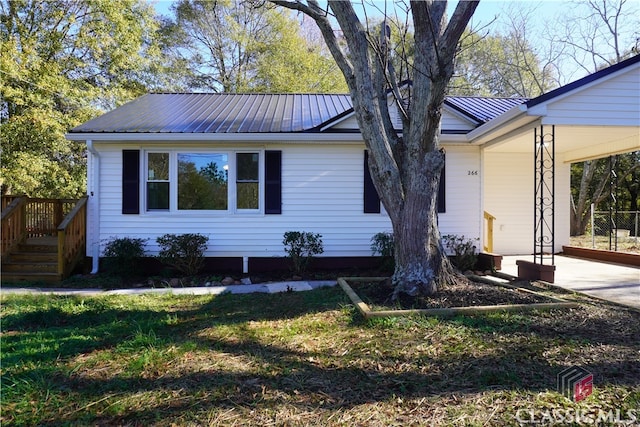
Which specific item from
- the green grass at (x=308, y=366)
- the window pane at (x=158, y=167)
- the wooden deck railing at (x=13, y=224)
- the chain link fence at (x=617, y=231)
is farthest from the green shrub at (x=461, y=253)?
the wooden deck railing at (x=13, y=224)

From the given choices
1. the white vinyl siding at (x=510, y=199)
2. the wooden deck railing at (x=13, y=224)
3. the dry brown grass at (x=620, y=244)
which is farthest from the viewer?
the dry brown grass at (x=620, y=244)

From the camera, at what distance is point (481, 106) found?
9930 mm

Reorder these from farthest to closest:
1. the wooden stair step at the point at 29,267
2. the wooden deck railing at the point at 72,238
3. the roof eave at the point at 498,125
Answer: the wooden stair step at the point at 29,267
the wooden deck railing at the point at 72,238
the roof eave at the point at 498,125

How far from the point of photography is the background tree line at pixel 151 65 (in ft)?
43.4

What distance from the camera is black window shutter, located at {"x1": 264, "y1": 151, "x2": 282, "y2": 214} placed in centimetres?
809

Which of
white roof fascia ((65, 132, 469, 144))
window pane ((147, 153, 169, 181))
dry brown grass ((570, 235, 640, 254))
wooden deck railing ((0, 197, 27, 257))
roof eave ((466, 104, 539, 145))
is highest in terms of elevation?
roof eave ((466, 104, 539, 145))

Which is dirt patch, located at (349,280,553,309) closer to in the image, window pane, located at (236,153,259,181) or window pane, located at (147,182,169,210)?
window pane, located at (236,153,259,181)

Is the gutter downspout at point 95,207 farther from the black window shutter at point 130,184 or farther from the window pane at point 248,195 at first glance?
the window pane at point 248,195

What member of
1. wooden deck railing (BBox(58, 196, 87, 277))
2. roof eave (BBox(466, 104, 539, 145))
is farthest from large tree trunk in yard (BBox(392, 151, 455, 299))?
wooden deck railing (BBox(58, 196, 87, 277))

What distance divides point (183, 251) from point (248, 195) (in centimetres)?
178

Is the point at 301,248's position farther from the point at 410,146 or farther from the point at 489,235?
the point at 489,235

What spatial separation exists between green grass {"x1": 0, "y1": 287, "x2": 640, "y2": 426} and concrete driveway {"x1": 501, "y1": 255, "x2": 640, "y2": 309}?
112 centimetres

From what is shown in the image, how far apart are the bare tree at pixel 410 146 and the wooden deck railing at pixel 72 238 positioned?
572 cm

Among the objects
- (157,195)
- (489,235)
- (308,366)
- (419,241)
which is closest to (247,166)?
(157,195)
